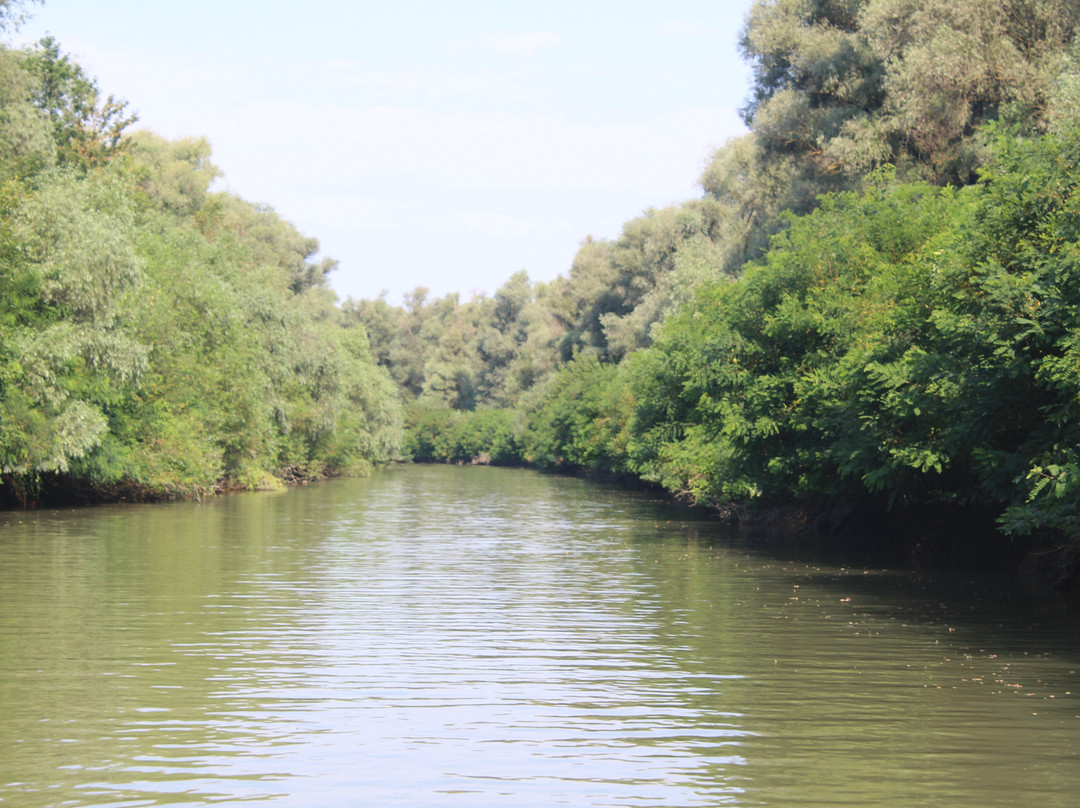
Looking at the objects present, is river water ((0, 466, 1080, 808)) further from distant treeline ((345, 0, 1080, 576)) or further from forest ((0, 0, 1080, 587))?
forest ((0, 0, 1080, 587))

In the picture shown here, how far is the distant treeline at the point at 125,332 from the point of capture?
35750 millimetres

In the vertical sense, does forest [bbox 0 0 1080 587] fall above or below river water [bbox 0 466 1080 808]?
above

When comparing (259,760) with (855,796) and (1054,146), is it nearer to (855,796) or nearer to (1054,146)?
(855,796)

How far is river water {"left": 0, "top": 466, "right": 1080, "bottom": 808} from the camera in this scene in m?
9.95

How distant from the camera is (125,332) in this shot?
4072cm

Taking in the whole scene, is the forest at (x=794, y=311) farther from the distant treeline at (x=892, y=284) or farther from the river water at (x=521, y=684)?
the river water at (x=521, y=684)

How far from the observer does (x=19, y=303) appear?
35.8 meters

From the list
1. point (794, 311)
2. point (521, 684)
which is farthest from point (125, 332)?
point (521, 684)

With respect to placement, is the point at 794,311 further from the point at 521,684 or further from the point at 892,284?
the point at 521,684

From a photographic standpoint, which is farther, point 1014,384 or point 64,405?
point 64,405

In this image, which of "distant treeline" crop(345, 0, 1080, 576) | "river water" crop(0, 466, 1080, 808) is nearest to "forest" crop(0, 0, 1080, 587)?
"distant treeline" crop(345, 0, 1080, 576)

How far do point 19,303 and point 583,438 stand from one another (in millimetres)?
53754

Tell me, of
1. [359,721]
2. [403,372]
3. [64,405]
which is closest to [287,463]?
[64,405]

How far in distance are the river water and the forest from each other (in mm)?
3944
